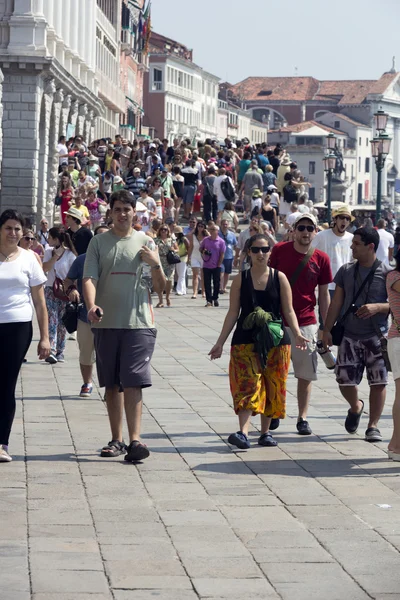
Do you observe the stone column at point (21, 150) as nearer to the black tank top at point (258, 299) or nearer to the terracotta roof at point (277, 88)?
the black tank top at point (258, 299)

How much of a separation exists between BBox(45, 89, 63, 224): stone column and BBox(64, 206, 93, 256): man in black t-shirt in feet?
94.7

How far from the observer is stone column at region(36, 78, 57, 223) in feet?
137

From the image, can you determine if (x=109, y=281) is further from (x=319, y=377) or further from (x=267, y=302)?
(x=319, y=377)

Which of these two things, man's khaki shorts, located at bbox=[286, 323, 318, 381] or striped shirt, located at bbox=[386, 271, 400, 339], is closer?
striped shirt, located at bbox=[386, 271, 400, 339]

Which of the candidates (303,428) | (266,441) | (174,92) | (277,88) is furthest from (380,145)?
(277,88)

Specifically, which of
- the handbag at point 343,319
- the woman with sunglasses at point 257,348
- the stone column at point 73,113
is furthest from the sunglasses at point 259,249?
the stone column at point 73,113

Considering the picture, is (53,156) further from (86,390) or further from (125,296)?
(125,296)

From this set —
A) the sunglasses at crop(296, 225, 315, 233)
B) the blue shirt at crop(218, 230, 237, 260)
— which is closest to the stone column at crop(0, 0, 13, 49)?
the blue shirt at crop(218, 230, 237, 260)

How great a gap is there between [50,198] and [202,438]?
33.7 meters

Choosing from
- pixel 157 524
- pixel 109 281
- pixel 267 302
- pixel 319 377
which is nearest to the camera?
pixel 157 524

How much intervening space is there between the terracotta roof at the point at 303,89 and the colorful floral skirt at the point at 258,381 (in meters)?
162

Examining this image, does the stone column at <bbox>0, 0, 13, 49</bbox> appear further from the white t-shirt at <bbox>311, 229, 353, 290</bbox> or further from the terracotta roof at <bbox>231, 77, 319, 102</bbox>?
the terracotta roof at <bbox>231, 77, 319, 102</bbox>

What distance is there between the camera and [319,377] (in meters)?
14.6

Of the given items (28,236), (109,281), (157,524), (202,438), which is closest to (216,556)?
(157,524)
